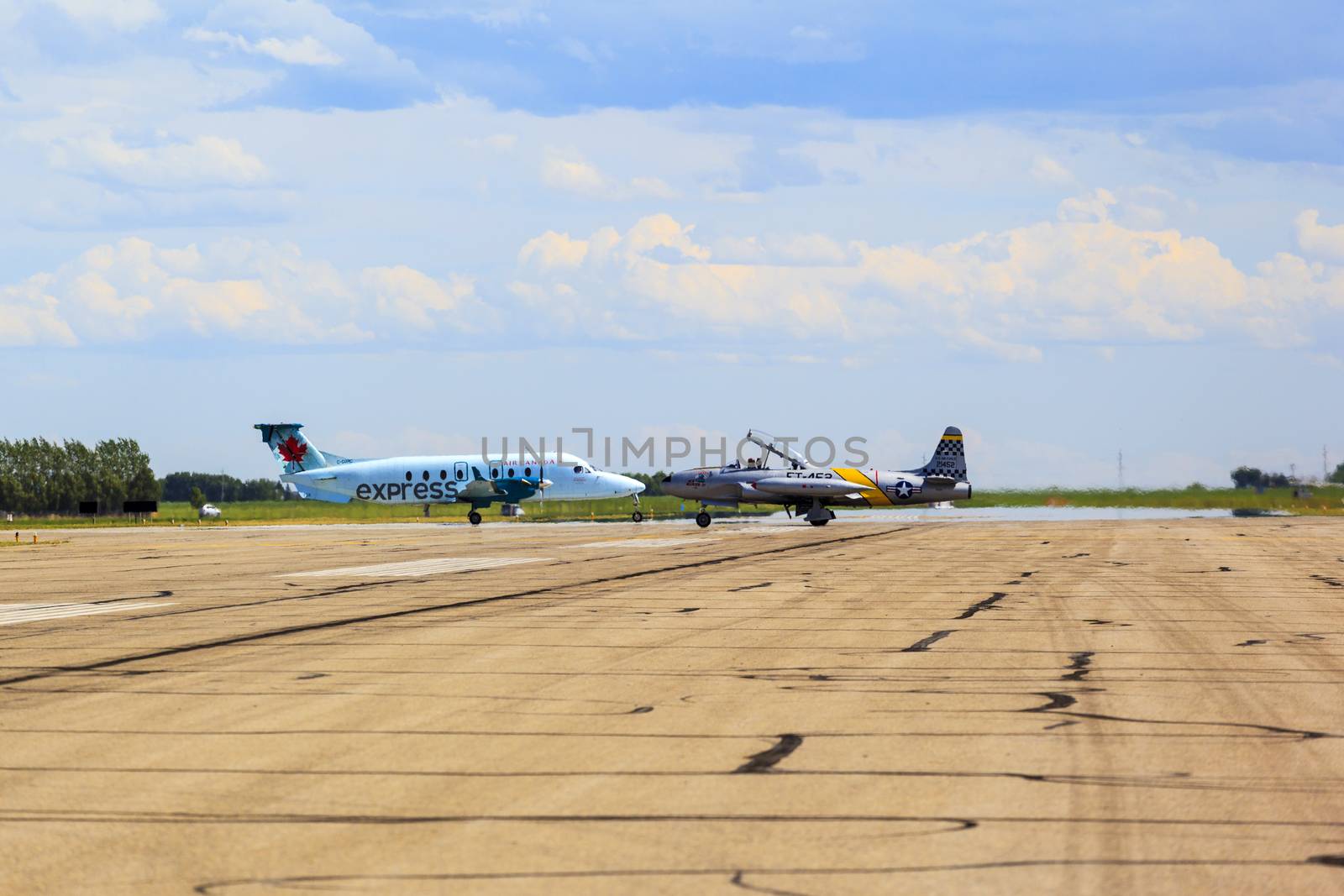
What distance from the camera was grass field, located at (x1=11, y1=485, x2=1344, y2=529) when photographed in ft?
211

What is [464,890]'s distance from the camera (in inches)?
253

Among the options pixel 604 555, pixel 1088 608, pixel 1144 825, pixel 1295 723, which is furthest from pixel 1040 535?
pixel 1144 825

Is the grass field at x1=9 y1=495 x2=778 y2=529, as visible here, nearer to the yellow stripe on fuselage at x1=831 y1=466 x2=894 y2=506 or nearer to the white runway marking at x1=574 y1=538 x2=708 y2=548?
the yellow stripe on fuselage at x1=831 y1=466 x2=894 y2=506

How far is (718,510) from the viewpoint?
78.4 m

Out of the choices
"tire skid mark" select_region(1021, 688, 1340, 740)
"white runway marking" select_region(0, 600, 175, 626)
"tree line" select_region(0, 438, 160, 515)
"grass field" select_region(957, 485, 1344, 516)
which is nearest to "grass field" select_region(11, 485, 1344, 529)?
"grass field" select_region(957, 485, 1344, 516)

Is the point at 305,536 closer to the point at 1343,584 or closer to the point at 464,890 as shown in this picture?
the point at 1343,584

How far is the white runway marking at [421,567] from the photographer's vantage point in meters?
29.5

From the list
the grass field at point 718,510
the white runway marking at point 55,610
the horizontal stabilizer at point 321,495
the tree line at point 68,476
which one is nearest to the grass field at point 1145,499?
the grass field at point 718,510

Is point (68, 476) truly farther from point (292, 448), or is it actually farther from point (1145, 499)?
point (1145, 499)

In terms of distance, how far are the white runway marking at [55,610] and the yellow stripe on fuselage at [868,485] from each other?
3883cm

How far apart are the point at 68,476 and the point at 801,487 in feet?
274

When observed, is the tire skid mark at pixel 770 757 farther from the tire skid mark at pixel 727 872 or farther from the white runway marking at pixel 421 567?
the white runway marking at pixel 421 567

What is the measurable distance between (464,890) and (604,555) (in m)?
29.1

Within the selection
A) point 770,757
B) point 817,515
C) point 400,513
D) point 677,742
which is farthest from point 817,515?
point 770,757
